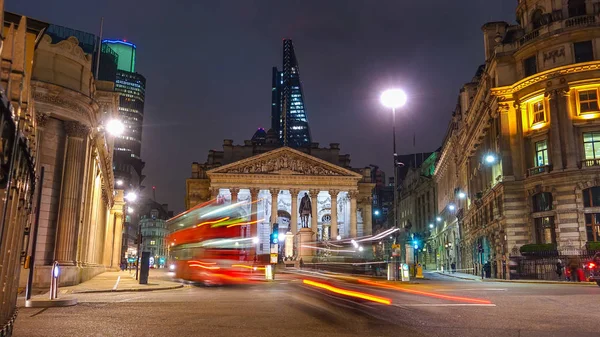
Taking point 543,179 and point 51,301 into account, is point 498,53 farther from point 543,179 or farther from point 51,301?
point 51,301

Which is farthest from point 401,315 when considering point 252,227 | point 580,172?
point 252,227

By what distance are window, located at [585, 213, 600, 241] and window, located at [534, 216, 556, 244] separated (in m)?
2.22

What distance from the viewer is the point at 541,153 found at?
130 ft

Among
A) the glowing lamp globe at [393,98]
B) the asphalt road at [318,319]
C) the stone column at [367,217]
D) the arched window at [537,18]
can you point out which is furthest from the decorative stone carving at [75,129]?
the stone column at [367,217]

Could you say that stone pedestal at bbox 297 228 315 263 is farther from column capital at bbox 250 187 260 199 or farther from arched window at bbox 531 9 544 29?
arched window at bbox 531 9 544 29

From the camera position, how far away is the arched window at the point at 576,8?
127 feet

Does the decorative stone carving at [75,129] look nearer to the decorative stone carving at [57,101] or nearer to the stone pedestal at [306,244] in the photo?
the decorative stone carving at [57,101]

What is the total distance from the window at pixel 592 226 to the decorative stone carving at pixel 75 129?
33786mm

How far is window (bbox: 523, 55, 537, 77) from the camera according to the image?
132 feet

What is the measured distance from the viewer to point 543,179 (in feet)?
123

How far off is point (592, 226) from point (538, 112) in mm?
9933

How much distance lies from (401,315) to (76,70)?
2237 centimetres

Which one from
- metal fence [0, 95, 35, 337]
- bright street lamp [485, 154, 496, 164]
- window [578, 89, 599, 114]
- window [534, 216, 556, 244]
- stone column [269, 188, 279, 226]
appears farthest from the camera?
stone column [269, 188, 279, 226]

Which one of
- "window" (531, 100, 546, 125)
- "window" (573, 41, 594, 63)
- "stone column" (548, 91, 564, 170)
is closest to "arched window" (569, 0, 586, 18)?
"window" (573, 41, 594, 63)
